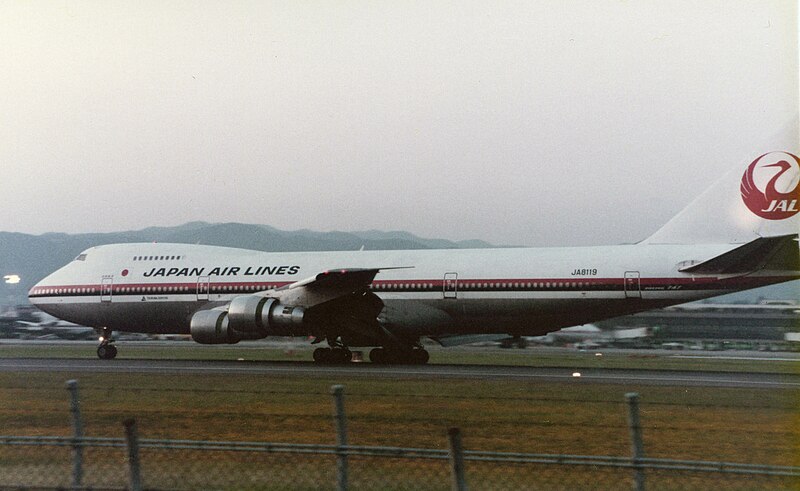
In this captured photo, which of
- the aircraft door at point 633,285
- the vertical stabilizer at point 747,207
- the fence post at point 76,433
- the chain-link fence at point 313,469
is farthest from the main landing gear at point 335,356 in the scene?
the fence post at point 76,433

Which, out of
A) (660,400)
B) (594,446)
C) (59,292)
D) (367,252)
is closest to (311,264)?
(367,252)

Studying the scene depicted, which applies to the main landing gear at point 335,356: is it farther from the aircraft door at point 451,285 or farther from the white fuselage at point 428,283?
the aircraft door at point 451,285

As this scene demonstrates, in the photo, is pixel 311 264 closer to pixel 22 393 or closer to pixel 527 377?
pixel 527 377

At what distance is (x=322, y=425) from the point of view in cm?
1316

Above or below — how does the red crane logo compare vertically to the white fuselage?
above

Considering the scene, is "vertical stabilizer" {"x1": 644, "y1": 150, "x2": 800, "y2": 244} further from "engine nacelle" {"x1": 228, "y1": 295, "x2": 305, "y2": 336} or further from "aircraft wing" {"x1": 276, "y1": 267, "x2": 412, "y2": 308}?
"engine nacelle" {"x1": 228, "y1": 295, "x2": 305, "y2": 336}

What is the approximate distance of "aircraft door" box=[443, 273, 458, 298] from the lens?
28.7 m

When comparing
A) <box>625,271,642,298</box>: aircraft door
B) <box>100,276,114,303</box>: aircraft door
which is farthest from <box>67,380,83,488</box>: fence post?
<box>100,276,114,303</box>: aircraft door

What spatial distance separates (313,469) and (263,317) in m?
19.4

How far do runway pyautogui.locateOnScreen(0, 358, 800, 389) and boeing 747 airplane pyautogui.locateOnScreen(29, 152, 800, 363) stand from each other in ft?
5.33

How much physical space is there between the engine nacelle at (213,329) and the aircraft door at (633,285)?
12.3 metres

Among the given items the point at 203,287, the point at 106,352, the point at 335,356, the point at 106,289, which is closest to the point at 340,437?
the point at 335,356

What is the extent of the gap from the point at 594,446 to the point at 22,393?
12125 mm

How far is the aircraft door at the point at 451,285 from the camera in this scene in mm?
28703
